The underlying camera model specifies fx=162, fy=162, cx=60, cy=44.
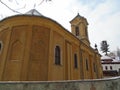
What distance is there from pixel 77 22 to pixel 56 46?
42.0 ft

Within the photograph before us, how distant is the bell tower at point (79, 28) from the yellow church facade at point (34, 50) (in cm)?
985

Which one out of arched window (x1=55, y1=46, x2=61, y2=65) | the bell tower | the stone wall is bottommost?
the stone wall

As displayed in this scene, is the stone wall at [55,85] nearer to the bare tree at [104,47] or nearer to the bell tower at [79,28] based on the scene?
the bell tower at [79,28]

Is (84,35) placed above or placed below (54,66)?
above

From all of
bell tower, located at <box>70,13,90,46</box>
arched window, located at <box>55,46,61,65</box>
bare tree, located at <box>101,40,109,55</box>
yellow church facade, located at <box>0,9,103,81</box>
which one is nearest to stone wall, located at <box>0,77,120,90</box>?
yellow church facade, located at <box>0,9,103,81</box>

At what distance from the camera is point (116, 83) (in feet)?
33.7

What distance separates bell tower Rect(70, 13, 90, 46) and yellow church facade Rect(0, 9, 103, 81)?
9.85 meters

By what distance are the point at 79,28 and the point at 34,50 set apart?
14431mm

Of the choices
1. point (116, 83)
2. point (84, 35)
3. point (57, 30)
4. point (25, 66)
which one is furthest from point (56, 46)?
point (84, 35)

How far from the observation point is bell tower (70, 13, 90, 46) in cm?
2622

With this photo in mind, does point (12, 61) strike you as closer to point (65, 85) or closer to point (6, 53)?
point (6, 53)

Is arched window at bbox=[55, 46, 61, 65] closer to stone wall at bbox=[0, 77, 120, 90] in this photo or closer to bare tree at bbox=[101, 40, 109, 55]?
stone wall at bbox=[0, 77, 120, 90]

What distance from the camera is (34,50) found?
1352 cm

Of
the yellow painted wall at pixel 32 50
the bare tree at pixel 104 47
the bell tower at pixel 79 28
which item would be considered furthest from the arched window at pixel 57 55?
the bare tree at pixel 104 47
